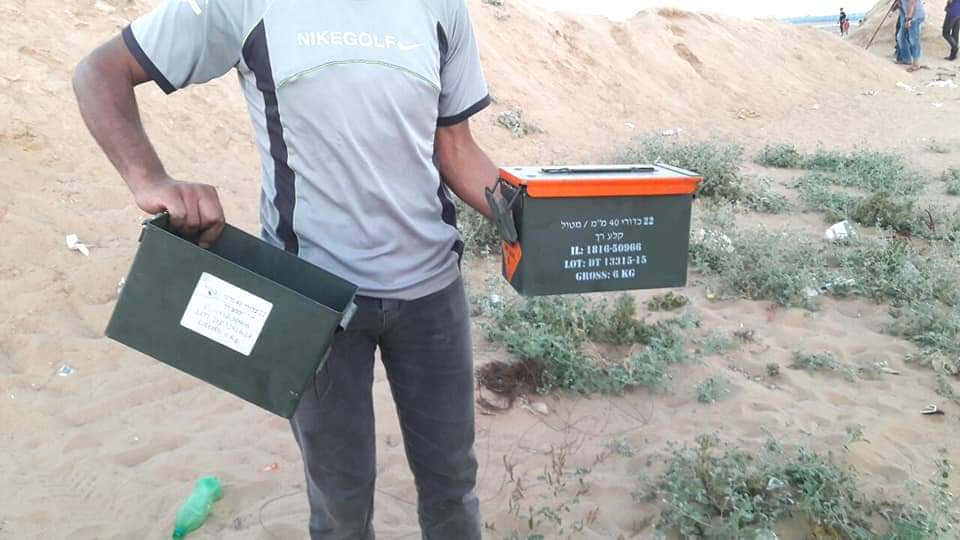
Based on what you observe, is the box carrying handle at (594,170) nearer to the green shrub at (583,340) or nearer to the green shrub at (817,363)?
the green shrub at (583,340)

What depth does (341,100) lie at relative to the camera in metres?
1.45

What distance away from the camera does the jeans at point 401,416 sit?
161 cm

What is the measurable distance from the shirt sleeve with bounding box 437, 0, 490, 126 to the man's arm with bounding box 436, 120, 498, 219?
0.24ft

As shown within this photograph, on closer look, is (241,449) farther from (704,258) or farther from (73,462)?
(704,258)

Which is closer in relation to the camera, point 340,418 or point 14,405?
point 340,418

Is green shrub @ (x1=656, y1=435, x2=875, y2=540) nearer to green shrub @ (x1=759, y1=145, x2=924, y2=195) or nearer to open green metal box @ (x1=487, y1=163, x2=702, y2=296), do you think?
open green metal box @ (x1=487, y1=163, x2=702, y2=296)

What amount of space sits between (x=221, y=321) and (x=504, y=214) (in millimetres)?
694

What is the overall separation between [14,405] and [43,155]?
8.61 ft

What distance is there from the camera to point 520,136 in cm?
848

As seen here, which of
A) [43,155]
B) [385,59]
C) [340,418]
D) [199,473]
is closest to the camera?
[385,59]

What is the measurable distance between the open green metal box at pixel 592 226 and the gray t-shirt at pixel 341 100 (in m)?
0.21

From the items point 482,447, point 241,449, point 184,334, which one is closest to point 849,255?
point 482,447

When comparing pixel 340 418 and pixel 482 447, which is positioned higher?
pixel 340 418

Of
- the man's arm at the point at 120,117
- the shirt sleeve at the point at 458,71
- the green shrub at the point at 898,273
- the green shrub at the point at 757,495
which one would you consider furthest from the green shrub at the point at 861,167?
the man's arm at the point at 120,117
